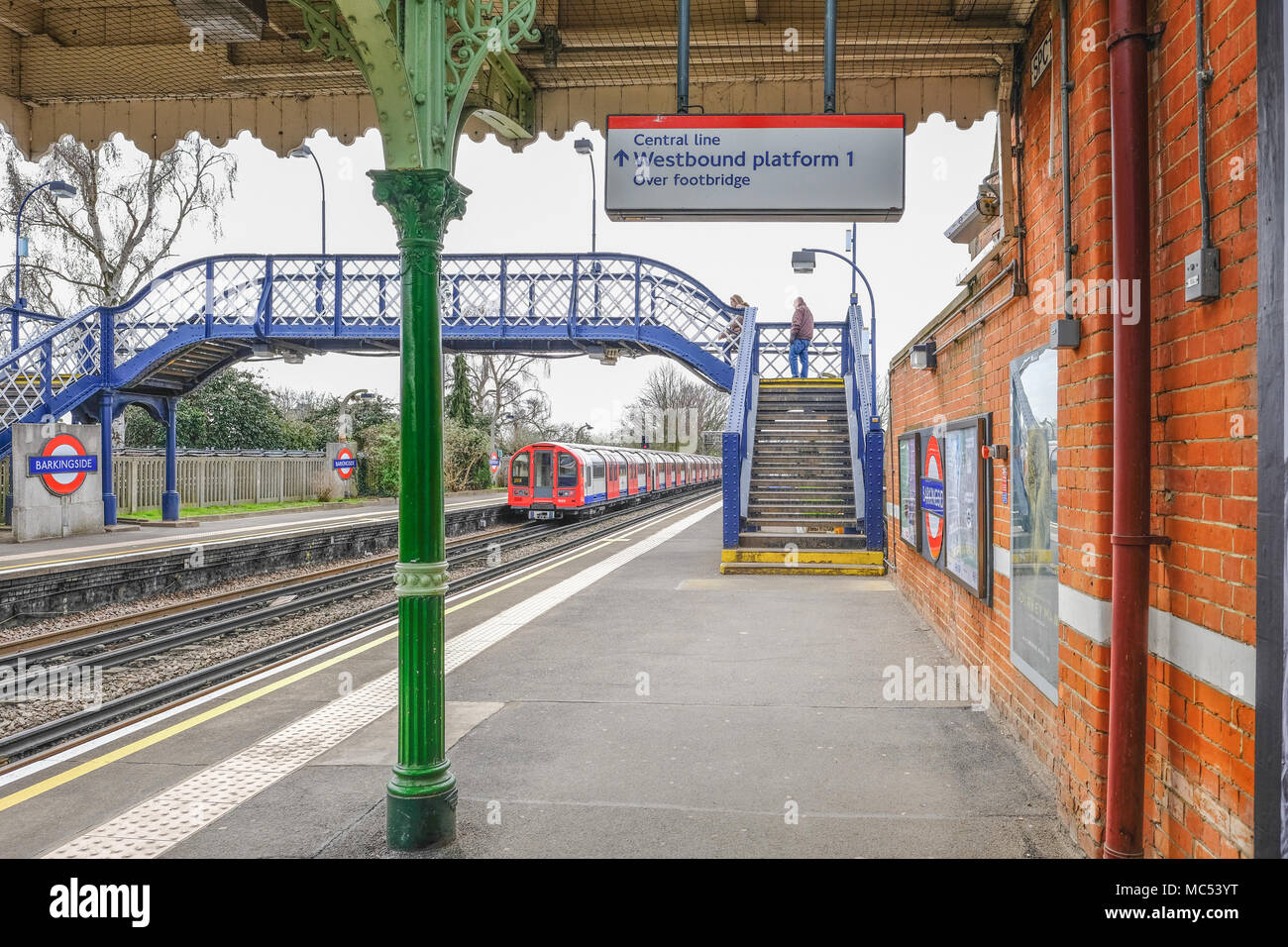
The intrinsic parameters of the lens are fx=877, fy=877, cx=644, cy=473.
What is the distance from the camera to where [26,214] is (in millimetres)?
25500

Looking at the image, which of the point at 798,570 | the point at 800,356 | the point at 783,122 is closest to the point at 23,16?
the point at 783,122

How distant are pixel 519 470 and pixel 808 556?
16589 millimetres

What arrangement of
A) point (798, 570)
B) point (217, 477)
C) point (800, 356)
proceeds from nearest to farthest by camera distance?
point (798, 570) → point (800, 356) → point (217, 477)

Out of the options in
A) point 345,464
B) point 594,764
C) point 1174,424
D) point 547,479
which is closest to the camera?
point 1174,424

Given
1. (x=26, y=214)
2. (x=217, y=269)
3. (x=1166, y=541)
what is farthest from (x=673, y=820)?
(x=26, y=214)

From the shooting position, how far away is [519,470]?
27.6 metres

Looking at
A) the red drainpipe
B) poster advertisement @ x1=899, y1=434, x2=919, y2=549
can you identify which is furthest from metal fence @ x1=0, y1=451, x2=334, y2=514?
the red drainpipe

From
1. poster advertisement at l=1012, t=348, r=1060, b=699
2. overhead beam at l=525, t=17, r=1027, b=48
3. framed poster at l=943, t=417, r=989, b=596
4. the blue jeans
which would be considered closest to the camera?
poster advertisement at l=1012, t=348, r=1060, b=699

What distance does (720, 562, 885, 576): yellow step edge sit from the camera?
1195 cm

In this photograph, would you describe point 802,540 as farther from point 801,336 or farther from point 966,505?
point 801,336

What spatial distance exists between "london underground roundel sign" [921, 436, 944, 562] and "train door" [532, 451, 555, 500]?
19798 mm

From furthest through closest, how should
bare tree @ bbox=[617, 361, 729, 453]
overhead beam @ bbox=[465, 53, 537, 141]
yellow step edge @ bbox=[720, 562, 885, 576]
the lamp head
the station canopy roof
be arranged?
1. bare tree @ bbox=[617, 361, 729, 453]
2. the lamp head
3. yellow step edge @ bbox=[720, 562, 885, 576]
4. overhead beam @ bbox=[465, 53, 537, 141]
5. the station canopy roof

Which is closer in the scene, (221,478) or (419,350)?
(419,350)

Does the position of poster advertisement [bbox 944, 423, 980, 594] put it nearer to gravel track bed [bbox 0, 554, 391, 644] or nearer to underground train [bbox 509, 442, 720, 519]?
gravel track bed [bbox 0, 554, 391, 644]
